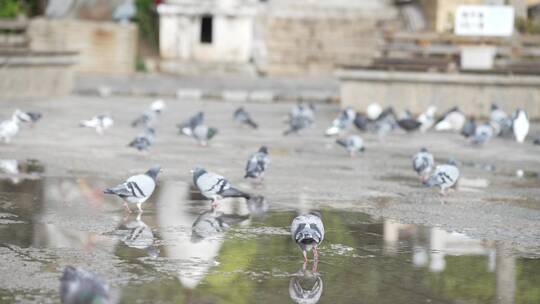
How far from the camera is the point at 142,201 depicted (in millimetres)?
11156

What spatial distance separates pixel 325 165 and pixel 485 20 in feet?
31.1

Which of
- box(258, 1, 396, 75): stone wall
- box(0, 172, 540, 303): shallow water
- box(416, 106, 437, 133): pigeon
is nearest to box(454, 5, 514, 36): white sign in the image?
box(416, 106, 437, 133): pigeon

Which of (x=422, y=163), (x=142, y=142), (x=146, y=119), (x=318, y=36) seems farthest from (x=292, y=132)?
(x=318, y=36)

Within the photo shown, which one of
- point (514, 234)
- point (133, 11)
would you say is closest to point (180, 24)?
point (133, 11)

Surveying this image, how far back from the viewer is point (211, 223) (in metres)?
10.9

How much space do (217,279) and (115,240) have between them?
5.48 ft

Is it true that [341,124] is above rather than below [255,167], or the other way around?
below

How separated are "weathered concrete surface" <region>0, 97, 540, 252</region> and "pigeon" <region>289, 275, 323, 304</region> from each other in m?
2.42

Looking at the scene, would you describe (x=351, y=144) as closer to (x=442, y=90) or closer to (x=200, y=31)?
(x=442, y=90)

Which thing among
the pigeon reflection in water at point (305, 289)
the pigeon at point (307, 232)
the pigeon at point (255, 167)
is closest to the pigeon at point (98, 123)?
the pigeon at point (255, 167)

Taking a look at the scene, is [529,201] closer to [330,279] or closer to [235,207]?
[235,207]

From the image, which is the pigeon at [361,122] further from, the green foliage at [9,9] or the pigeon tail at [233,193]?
the green foliage at [9,9]

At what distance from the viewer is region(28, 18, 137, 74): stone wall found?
32406 millimetres

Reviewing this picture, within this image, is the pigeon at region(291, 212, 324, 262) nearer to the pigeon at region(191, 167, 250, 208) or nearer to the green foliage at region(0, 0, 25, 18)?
the pigeon at region(191, 167, 250, 208)
